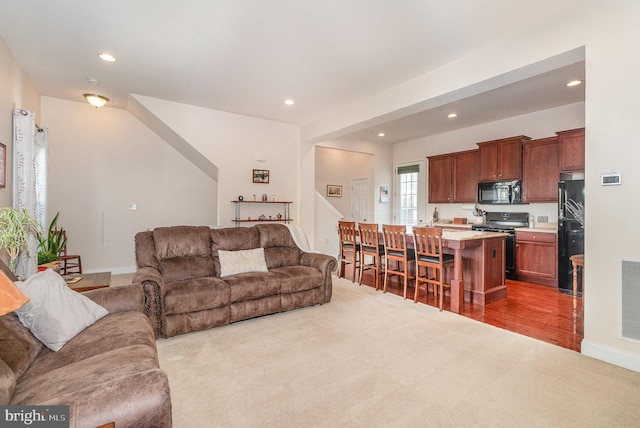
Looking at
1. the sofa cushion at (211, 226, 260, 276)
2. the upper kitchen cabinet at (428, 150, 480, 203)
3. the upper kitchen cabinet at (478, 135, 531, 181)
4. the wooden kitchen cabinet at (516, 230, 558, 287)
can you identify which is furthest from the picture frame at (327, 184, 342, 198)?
the sofa cushion at (211, 226, 260, 276)

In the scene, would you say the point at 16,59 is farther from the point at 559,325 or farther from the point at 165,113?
the point at 559,325

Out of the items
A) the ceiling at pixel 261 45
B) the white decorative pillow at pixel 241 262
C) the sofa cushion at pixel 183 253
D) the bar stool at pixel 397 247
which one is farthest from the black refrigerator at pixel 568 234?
the sofa cushion at pixel 183 253

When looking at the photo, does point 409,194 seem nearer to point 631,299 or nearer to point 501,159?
point 501,159

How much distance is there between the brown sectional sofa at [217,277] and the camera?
Answer: 2.95 meters

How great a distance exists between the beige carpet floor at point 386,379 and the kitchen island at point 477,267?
23.7 inches

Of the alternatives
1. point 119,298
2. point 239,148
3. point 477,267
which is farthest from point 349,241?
point 119,298

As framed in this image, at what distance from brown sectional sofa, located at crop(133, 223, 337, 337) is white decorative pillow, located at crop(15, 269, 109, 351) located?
785 millimetres

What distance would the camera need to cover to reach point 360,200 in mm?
8633

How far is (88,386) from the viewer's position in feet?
4.01

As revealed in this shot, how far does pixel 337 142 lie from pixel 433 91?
11.4ft

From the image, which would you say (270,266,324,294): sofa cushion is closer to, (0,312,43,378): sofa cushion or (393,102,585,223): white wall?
(0,312,43,378): sofa cushion

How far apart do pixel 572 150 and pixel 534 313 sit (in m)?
2.54

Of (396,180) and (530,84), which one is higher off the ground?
(530,84)

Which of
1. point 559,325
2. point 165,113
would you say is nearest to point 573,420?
point 559,325
